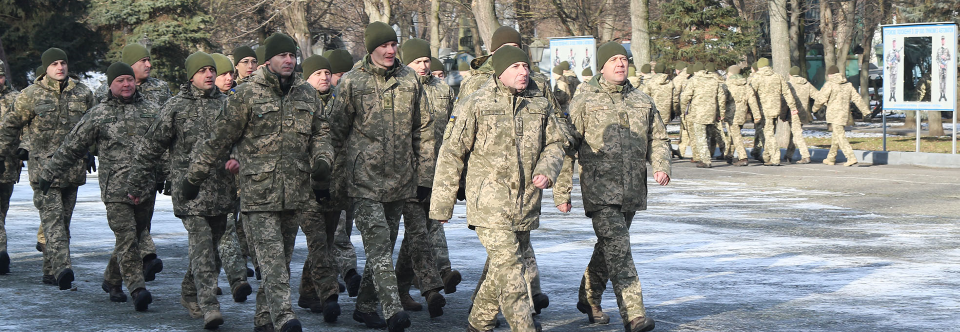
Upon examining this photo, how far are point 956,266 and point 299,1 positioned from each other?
33.7 meters

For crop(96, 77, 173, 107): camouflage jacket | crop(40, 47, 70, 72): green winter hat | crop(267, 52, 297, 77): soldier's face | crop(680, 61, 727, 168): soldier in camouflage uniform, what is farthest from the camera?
crop(680, 61, 727, 168): soldier in camouflage uniform

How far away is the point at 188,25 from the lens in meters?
43.7

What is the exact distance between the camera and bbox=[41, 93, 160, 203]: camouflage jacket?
877cm

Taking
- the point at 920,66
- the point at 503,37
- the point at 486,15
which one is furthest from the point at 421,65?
the point at 486,15

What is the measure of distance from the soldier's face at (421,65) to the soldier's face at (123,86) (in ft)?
6.82

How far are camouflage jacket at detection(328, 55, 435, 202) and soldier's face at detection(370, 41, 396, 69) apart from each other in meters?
0.04

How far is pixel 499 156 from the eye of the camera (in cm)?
682

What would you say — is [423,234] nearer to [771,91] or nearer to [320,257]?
[320,257]

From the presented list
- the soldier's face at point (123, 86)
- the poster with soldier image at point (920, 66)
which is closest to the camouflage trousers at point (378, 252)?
the soldier's face at point (123, 86)

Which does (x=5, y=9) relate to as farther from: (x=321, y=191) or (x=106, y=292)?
(x=321, y=191)

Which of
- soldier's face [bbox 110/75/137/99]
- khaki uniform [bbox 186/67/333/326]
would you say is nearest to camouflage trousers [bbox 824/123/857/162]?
soldier's face [bbox 110/75/137/99]

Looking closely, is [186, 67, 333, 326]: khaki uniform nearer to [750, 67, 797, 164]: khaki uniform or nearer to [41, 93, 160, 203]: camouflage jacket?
[41, 93, 160, 203]: camouflage jacket

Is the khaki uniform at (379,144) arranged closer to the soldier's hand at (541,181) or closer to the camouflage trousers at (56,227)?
the soldier's hand at (541,181)

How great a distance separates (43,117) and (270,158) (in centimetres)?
383
